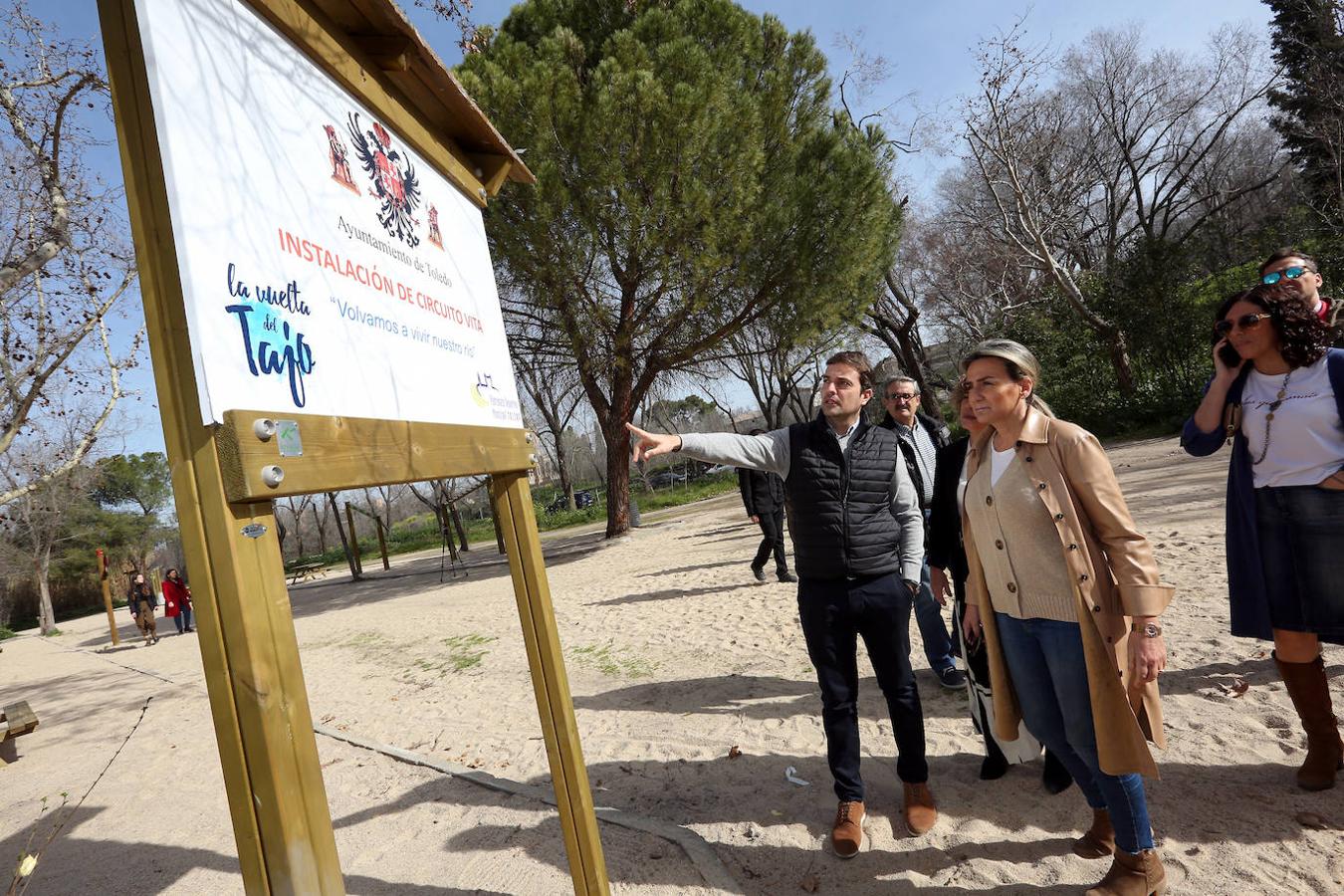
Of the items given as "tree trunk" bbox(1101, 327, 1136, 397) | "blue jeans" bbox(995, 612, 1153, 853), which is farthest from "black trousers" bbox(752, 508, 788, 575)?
"tree trunk" bbox(1101, 327, 1136, 397)

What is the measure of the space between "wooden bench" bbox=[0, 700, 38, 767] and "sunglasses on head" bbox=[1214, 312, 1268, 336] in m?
8.71

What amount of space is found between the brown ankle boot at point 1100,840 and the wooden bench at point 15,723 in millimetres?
7829

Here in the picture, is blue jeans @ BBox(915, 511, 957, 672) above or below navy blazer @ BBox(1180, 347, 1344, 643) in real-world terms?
below

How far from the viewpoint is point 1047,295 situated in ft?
65.2

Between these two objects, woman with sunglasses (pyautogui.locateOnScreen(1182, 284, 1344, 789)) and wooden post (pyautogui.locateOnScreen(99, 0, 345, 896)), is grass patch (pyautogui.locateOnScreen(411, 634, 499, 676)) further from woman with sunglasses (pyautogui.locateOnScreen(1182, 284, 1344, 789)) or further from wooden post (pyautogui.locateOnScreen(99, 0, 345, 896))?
woman with sunglasses (pyautogui.locateOnScreen(1182, 284, 1344, 789))

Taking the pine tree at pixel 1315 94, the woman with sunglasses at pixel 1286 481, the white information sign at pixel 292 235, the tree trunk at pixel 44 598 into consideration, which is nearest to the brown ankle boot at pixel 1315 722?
the woman with sunglasses at pixel 1286 481

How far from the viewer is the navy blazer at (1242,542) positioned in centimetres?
259

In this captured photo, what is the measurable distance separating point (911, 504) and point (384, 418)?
222cm

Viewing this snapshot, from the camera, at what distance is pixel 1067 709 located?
2.14m

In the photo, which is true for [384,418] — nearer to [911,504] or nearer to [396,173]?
[396,173]

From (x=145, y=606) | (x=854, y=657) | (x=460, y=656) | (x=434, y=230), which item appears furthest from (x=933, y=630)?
(x=145, y=606)

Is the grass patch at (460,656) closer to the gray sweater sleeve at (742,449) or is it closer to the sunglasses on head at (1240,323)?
the gray sweater sleeve at (742,449)

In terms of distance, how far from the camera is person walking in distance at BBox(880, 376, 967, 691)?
375 centimetres

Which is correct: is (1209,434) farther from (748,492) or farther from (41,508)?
(41,508)
